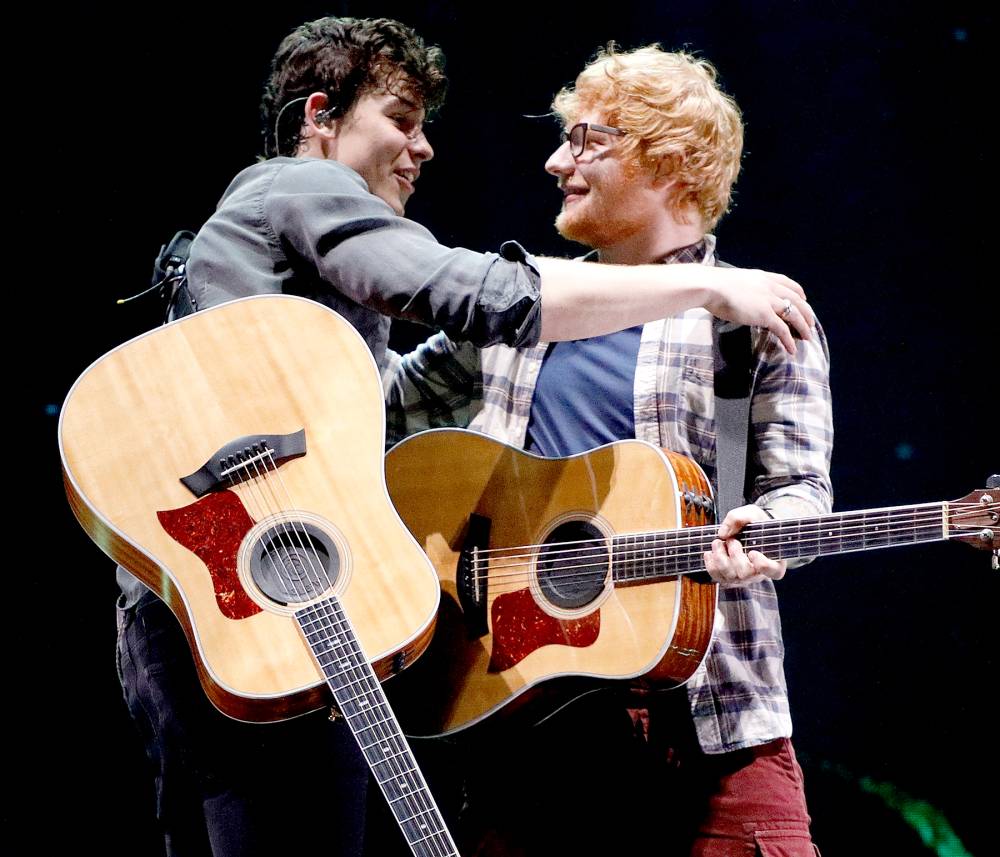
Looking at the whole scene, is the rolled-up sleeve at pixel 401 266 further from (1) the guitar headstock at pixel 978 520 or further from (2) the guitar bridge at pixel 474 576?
(1) the guitar headstock at pixel 978 520

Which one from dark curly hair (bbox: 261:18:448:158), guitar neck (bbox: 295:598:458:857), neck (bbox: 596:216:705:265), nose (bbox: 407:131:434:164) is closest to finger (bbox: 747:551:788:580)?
guitar neck (bbox: 295:598:458:857)

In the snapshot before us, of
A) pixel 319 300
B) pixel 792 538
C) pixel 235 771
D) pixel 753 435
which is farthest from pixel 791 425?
pixel 235 771

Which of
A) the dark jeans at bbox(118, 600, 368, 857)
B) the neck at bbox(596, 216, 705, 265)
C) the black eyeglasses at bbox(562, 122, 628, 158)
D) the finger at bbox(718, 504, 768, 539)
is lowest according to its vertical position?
the dark jeans at bbox(118, 600, 368, 857)

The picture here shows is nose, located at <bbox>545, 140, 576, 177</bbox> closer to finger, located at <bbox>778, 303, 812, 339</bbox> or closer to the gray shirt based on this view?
the gray shirt

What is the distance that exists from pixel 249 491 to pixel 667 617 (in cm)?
78

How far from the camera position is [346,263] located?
182 centimetres

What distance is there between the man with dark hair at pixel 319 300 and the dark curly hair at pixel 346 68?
38 centimetres

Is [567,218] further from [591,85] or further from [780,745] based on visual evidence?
[780,745]

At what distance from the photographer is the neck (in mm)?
2664

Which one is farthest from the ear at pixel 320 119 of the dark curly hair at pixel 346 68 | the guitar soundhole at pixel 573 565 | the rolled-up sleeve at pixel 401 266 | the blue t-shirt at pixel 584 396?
the guitar soundhole at pixel 573 565

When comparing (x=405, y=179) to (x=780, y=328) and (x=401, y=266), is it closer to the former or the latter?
(x=401, y=266)

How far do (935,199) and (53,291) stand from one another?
106 inches

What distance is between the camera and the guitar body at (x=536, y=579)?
1997 mm

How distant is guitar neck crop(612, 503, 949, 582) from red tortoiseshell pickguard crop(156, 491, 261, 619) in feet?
2.39
